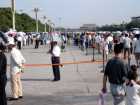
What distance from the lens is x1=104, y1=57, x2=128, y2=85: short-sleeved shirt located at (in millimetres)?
9250

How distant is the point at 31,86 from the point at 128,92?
350 inches

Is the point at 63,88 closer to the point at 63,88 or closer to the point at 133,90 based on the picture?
the point at 63,88

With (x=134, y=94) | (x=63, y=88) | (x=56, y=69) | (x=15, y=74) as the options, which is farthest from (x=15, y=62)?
(x=134, y=94)

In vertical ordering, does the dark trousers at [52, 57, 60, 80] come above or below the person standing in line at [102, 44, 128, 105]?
below

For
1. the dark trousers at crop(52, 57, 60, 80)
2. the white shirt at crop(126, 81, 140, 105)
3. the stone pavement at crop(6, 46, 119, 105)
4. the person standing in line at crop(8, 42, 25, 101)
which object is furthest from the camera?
the dark trousers at crop(52, 57, 60, 80)

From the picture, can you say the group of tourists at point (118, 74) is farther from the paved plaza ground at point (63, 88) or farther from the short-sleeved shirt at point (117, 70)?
the paved plaza ground at point (63, 88)

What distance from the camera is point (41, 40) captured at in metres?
69.6

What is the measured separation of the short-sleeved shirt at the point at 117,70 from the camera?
925 centimetres

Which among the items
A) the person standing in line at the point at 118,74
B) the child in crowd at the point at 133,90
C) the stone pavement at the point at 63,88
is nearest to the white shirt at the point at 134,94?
the child in crowd at the point at 133,90

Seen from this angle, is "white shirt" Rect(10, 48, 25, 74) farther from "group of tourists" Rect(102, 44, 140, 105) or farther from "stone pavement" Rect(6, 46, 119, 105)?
"group of tourists" Rect(102, 44, 140, 105)

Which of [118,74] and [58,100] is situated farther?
[58,100]

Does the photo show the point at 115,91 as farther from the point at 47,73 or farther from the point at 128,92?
the point at 47,73

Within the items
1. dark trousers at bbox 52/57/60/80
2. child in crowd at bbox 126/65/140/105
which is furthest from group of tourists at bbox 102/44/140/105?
dark trousers at bbox 52/57/60/80

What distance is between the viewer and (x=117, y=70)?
9.26 metres
